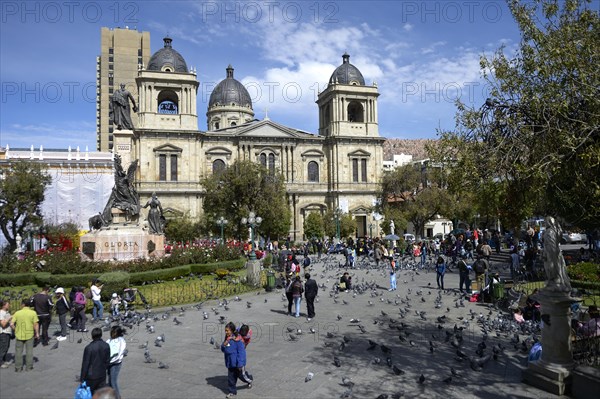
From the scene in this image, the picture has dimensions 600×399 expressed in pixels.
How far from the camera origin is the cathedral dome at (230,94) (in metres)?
60.2

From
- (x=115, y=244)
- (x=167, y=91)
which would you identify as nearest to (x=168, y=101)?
(x=167, y=91)

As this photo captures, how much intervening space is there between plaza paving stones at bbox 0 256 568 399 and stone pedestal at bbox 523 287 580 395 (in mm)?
218

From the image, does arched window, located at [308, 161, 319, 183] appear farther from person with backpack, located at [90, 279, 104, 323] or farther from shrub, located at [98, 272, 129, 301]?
person with backpack, located at [90, 279, 104, 323]

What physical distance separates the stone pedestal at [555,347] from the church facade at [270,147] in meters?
39.4

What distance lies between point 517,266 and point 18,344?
17155mm

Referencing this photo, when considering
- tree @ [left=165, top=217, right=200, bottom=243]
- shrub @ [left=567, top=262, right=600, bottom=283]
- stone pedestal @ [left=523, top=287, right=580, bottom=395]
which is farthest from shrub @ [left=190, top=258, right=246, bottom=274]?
stone pedestal @ [left=523, top=287, right=580, bottom=395]

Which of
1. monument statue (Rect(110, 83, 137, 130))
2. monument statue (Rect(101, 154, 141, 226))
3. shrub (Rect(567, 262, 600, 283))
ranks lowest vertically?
shrub (Rect(567, 262, 600, 283))

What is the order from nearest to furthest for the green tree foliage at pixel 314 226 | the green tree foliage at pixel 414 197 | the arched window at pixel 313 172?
the green tree foliage at pixel 414 197
the green tree foliage at pixel 314 226
the arched window at pixel 313 172

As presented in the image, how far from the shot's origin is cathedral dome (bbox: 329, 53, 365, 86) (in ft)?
173

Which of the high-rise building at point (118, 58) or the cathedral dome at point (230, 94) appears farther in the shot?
the high-rise building at point (118, 58)

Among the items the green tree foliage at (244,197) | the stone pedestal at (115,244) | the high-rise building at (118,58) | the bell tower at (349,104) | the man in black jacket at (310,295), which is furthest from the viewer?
the high-rise building at (118,58)

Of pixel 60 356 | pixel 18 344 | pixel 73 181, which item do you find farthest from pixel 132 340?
pixel 73 181

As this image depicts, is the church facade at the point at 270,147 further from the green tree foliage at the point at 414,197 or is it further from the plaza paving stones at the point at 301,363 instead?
the plaza paving stones at the point at 301,363

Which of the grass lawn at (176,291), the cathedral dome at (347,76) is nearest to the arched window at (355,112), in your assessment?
the cathedral dome at (347,76)
